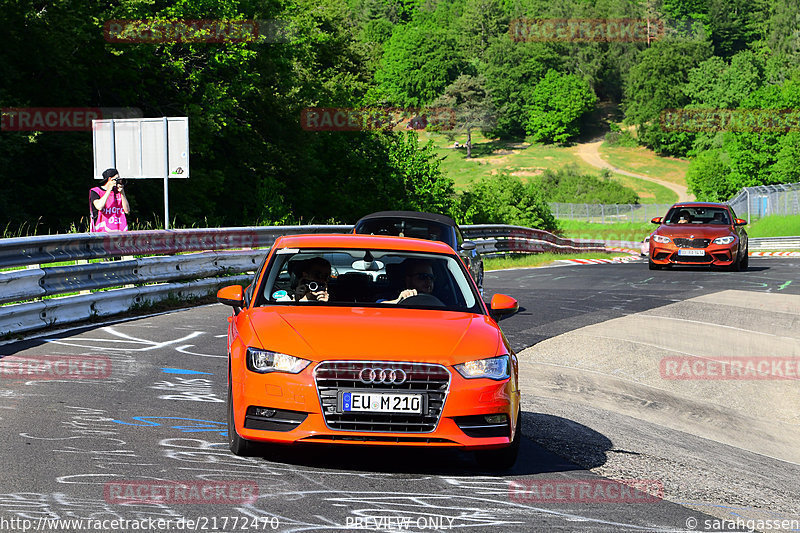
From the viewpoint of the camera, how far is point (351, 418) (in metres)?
5.95

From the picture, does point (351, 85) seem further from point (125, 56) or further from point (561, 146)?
point (561, 146)

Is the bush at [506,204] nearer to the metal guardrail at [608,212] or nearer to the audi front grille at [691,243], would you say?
the audi front grille at [691,243]

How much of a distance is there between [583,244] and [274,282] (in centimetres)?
4524

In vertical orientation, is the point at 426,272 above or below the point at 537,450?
above

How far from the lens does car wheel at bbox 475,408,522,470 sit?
20.7ft

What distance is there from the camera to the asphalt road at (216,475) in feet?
16.6

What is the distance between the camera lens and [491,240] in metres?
34.0

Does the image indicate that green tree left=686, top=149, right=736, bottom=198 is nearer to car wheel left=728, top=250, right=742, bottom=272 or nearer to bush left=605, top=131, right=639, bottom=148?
bush left=605, top=131, right=639, bottom=148

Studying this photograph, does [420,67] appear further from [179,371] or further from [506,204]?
[179,371]

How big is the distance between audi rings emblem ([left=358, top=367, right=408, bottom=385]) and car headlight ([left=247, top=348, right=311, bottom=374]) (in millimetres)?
325

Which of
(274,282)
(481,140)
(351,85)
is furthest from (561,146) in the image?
(274,282)

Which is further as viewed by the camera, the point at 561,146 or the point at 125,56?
the point at 561,146

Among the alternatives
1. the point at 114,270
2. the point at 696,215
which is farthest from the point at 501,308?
the point at 696,215

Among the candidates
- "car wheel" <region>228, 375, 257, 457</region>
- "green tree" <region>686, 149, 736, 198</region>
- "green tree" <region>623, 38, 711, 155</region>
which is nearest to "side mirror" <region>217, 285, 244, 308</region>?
"car wheel" <region>228, 375, 257, 457</region>
